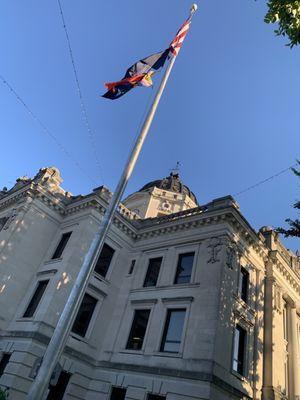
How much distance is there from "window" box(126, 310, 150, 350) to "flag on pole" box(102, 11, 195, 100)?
14.2m

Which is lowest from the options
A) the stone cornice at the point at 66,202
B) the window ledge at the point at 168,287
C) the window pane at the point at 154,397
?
the window pane at the point at 154,397

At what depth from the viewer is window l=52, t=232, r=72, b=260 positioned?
23.2m

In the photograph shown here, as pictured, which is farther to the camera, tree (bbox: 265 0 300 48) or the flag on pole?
the flag on pole

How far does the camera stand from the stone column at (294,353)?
2134 cm

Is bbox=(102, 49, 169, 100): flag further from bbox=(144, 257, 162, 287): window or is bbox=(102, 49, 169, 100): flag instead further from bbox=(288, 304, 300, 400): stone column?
bbox=(288, 304, 300, 400): stone column

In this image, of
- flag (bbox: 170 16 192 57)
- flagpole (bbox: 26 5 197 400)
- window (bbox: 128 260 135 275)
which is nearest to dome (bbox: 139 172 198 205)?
window (bbox: 128 260 135 275)

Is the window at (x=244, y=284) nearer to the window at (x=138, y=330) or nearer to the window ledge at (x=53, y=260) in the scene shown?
the window at (x=138, y=330)

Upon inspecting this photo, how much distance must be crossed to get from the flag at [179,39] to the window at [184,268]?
1284 cm

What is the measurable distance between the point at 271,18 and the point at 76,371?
19.5 meters

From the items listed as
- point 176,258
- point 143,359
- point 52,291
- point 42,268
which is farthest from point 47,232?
point 143,359

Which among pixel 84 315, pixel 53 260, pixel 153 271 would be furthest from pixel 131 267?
pixel 53 260

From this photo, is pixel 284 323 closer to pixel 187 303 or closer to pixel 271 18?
pixel 187 303

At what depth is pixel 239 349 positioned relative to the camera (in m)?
18.8

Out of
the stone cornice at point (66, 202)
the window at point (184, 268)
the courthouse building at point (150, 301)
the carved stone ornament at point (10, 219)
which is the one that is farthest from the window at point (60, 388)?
the carved stone ornament at point (10, 219)
